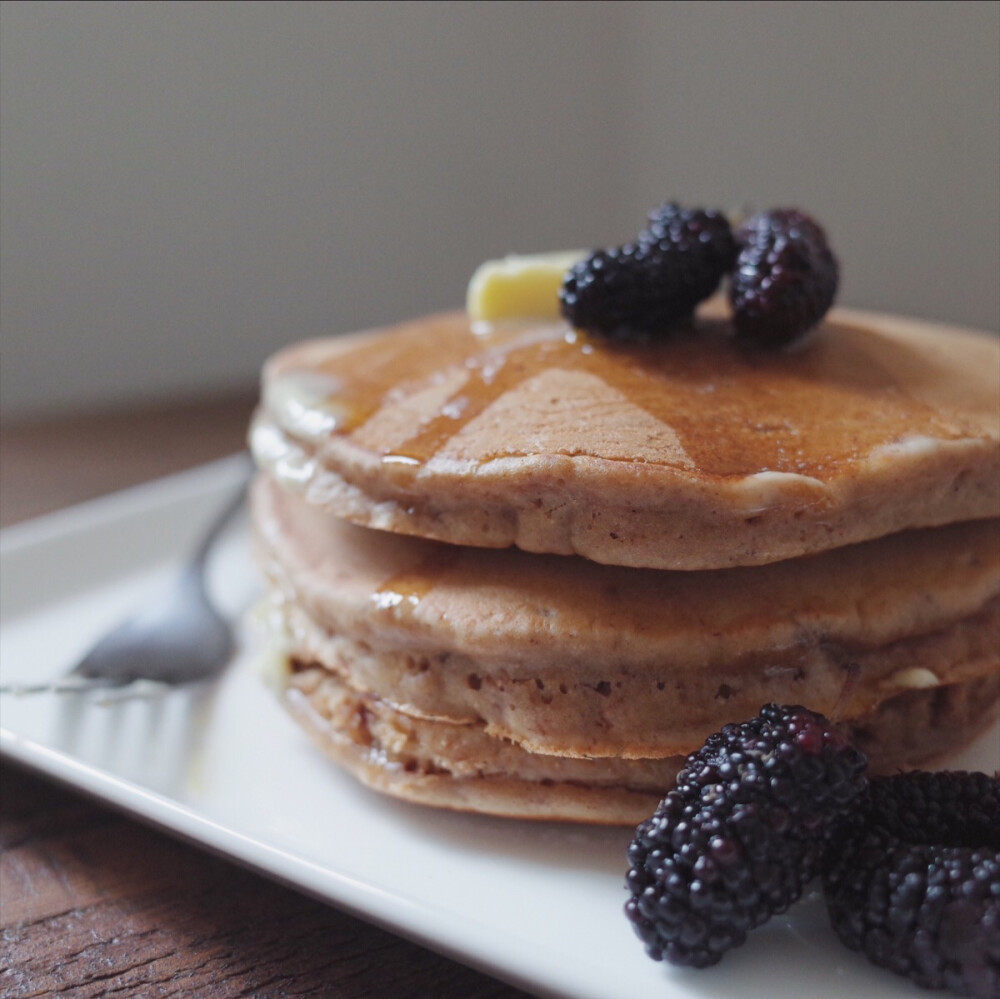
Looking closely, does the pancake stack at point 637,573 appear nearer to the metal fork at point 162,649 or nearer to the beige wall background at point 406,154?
the metal fork at point 162,649

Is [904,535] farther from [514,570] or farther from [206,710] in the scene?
[206,710]

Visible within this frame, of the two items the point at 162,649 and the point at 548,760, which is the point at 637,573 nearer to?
the point at 548,760

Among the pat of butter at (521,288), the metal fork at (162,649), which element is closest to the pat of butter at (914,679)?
the pat of butter at (521,288)

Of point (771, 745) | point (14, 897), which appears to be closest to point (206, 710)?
point (14, 897)

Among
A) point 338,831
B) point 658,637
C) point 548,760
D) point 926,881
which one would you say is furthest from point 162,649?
point 926,881

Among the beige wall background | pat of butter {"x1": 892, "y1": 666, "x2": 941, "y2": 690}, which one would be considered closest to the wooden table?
pat of butter {"x1": 892, "y1": 666, "x2": 941, "y2": 690}

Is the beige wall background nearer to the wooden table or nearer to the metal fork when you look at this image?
the metal fork

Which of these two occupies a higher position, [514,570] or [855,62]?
[855,62]
